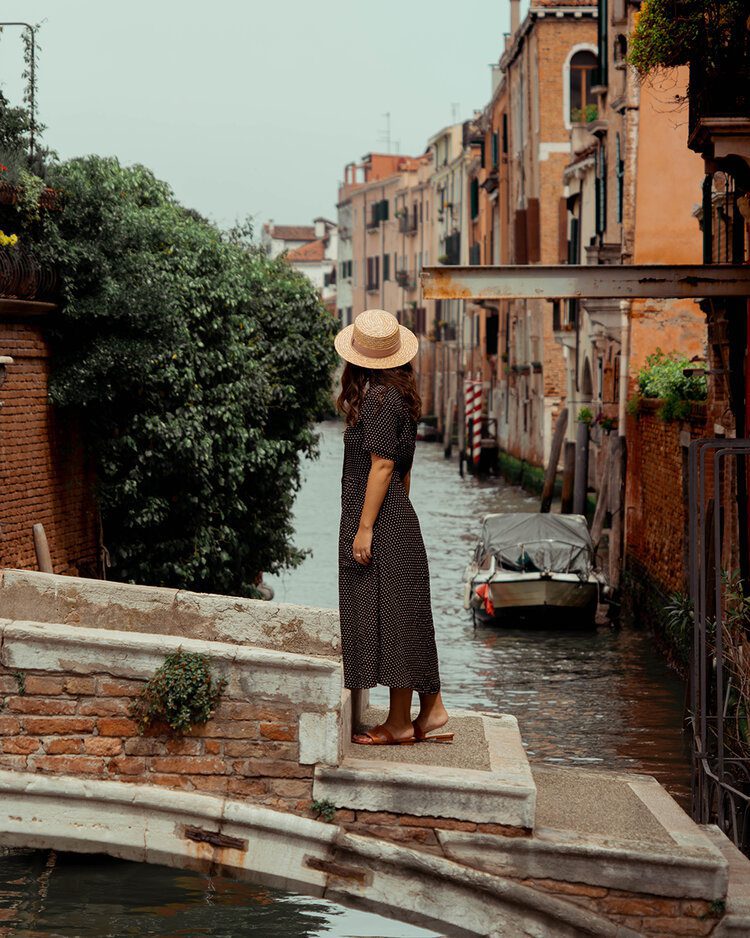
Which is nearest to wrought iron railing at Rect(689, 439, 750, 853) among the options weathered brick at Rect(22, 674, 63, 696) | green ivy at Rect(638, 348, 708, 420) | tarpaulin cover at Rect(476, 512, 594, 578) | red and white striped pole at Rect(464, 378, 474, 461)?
weathered brick at Rect(22, 674, 63, 696)

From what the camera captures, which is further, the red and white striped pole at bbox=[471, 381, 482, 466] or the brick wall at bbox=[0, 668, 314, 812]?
the red and white striped pole at bbox=[471, 381, 482, 466]

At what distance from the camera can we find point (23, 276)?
33.8 feet

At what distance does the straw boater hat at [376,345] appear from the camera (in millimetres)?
5441

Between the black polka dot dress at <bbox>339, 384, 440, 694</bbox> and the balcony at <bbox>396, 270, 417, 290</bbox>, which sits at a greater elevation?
the balcony at <bbox>396, 270, 417, 290</bbox>

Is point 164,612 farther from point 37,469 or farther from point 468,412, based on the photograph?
point 468,412

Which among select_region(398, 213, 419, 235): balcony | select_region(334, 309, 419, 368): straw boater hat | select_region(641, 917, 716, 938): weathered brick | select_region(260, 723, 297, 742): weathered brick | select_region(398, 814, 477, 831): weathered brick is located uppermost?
select_region(398, 213, 419, 235): balcony

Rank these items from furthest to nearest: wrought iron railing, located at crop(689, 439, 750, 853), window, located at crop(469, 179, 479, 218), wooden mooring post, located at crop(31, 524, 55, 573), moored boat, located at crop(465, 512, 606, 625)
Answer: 1. window, located at crop(469, 179, 479, 218)
2. moored boat, located at crop(465, 512, 606, 625)
3. wooden mooring post, located at crop(31, 524, 55, 573)
4. wrought iron railing, located at crop(689, 439, 750, 853)

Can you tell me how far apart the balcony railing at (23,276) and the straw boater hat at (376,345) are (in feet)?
16.2

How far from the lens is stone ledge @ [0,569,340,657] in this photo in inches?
244

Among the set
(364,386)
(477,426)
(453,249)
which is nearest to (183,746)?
(364,386)

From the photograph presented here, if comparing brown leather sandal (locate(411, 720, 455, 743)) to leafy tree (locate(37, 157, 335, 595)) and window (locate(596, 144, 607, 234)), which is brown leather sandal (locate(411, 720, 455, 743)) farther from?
window (locate(596, 144, 607, 234))

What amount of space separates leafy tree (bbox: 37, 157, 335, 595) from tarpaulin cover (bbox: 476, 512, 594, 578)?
3186 millimetres

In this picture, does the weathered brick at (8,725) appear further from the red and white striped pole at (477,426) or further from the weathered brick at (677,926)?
the red and white striped pole at (477,426)

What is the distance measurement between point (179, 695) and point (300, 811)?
A: 0.57 meters
